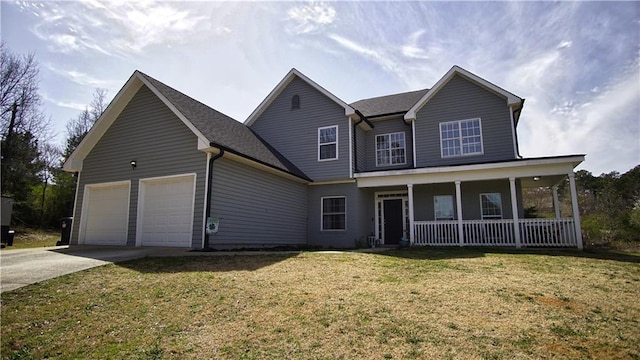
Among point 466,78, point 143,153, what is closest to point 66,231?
point 143,153

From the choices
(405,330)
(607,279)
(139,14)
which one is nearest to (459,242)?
(607,279)

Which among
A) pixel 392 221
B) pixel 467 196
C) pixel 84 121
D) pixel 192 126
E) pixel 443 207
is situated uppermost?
pixel 84 121

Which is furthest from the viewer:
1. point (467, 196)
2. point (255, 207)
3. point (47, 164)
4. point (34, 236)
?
point (47, 164)

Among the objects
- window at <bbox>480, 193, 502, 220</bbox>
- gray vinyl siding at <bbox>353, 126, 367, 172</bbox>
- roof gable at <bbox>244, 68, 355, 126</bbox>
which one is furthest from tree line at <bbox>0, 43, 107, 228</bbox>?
window at <bbox>480, 193, 502, 220</bbox>

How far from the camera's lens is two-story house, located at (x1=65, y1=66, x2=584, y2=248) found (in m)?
11.3

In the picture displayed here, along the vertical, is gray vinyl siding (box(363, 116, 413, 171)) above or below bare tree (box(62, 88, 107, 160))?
below

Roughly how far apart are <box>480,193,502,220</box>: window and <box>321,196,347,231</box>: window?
5.80 meters

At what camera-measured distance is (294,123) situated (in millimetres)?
16312

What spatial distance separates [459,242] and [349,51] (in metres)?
8.22

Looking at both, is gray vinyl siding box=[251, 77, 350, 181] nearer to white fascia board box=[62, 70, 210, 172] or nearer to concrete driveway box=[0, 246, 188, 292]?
white fascia board box=[62, 70, 210, 172]

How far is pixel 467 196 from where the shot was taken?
1443cm

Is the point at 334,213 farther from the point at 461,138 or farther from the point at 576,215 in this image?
the point at 576,215

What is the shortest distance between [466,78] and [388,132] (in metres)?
4.06

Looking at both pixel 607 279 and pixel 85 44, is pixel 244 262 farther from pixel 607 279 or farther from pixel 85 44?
pixel 85 44
